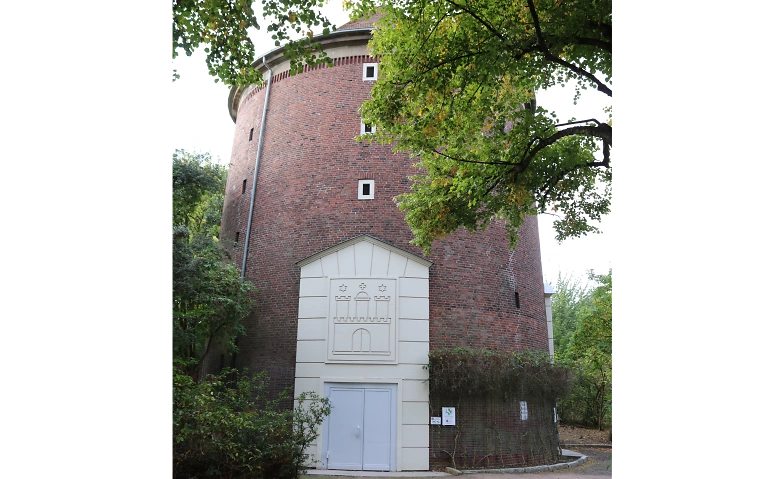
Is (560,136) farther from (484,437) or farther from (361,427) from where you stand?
(361,427)

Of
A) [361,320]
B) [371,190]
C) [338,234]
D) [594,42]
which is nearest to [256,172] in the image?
[338,234]

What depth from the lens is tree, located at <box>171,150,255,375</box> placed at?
1428cm

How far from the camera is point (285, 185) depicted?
58.9 ft

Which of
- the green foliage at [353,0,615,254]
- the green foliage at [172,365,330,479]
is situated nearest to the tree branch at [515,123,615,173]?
the green foliage at [353,0,615,254]

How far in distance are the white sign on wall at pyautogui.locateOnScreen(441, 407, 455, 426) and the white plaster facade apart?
0.46 metres

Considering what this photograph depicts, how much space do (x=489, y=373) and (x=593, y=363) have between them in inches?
560

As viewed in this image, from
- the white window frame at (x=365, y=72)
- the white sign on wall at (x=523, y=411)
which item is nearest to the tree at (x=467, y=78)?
the white sign on wall at (x=523, y=411)

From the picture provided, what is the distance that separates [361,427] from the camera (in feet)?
48.4

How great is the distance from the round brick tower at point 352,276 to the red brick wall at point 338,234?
36mm

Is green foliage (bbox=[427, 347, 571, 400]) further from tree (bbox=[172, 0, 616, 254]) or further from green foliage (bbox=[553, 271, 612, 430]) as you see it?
green foliage (bbox=[553, 271, 612, 430])

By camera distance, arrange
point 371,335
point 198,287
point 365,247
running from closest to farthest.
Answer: point 198,287 < point 371,335 < point 365,247

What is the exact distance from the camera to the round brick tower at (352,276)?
48.9 ft
